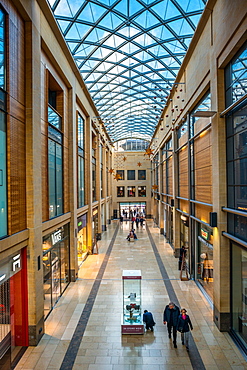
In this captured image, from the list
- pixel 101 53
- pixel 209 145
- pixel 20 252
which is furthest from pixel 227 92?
pixel 101 53

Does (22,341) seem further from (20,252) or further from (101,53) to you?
(101,53)

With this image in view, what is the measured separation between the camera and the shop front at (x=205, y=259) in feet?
36.7

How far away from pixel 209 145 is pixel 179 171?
7.64m

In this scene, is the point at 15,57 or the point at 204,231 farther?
the point at 204,231

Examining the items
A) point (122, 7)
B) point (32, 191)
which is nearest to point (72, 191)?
point (32, 191)

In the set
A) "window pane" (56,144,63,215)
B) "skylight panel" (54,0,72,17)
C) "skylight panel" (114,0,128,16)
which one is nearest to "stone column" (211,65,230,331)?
"window pane" (56,144,63,215)

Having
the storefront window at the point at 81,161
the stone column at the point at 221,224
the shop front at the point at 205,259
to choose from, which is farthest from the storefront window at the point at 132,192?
the stone column at the point at 221,224

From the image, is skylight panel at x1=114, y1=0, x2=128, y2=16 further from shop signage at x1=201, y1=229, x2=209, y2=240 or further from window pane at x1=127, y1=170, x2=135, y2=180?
window pane at x1=127, y1=170, x2=135, y2=180

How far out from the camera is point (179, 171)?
18344 mm

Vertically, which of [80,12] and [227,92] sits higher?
[80,12]

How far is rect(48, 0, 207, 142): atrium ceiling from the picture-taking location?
13.5 metres

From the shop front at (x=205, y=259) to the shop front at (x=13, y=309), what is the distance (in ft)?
26.1

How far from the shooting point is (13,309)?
7.86 meters

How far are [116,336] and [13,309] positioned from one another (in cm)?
372
